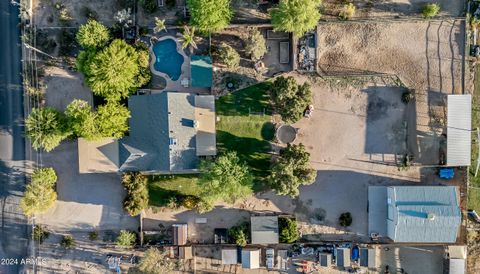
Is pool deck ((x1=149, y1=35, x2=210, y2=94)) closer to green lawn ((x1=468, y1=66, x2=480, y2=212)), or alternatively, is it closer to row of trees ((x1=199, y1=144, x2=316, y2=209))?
row of trees ((x1=199, y1=144, x2=316, y2=209))

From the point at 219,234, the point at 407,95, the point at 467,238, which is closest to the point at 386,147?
the point at 407,95

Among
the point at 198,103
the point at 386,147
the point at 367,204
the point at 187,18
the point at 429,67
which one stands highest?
the point at 187,18

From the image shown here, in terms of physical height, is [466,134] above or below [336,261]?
above

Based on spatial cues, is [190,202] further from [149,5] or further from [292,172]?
[149,5]

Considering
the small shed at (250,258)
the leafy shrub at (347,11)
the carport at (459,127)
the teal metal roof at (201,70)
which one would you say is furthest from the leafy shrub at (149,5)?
the carport at (459,127)

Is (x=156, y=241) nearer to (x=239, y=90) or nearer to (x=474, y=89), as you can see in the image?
(x=239, y=90)

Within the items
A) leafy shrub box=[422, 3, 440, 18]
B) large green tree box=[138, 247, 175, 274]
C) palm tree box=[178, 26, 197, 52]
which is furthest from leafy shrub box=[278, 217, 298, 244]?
leafy shrub box=[422, 3, 440, 18]

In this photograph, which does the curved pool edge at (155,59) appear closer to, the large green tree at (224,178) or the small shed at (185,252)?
the large green tree at (224,178)
